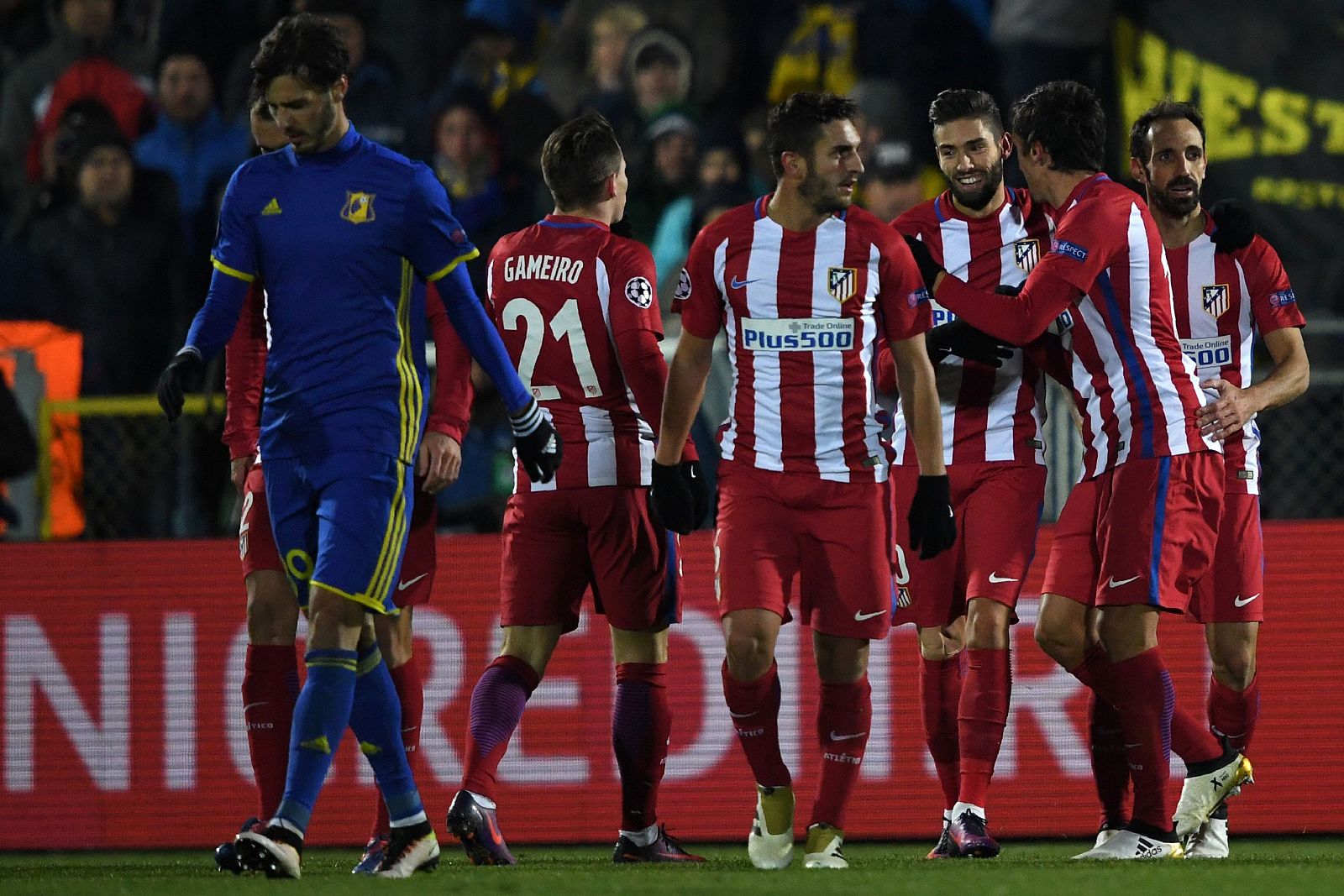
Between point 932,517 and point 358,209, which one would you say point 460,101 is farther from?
point 932,517

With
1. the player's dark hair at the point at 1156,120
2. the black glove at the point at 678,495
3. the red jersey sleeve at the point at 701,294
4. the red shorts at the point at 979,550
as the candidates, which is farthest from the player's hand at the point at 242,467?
the player's dark hair at the point at 1156,120

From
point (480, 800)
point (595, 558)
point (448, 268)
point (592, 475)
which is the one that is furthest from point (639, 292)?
point (480, 800)

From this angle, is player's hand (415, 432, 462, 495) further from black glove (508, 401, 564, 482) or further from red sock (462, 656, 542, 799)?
black glove (508, 401, 564, 482)

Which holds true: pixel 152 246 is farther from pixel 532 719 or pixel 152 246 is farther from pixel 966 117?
pixel 966 117

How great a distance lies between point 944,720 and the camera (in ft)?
21.0

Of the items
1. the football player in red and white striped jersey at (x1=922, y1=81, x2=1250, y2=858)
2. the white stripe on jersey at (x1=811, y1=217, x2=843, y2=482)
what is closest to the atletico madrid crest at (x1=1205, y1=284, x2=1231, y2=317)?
the football player in red and white striped jersey at (x1=922, y1=81, x2=1250, y2=858)

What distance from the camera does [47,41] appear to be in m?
10.6

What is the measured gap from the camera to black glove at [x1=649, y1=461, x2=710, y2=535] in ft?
18.2

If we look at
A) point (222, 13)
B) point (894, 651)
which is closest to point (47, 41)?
point (222, 13)

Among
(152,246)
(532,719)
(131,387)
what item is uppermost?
(152,246)

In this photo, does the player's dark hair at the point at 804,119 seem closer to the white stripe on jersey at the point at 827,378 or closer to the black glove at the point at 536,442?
the white stripe on jersey at the point at 827,378

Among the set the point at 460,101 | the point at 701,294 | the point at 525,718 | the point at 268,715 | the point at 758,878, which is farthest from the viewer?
the point at 460,101

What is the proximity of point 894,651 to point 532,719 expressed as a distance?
1404mm

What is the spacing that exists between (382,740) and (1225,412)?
2675mm
